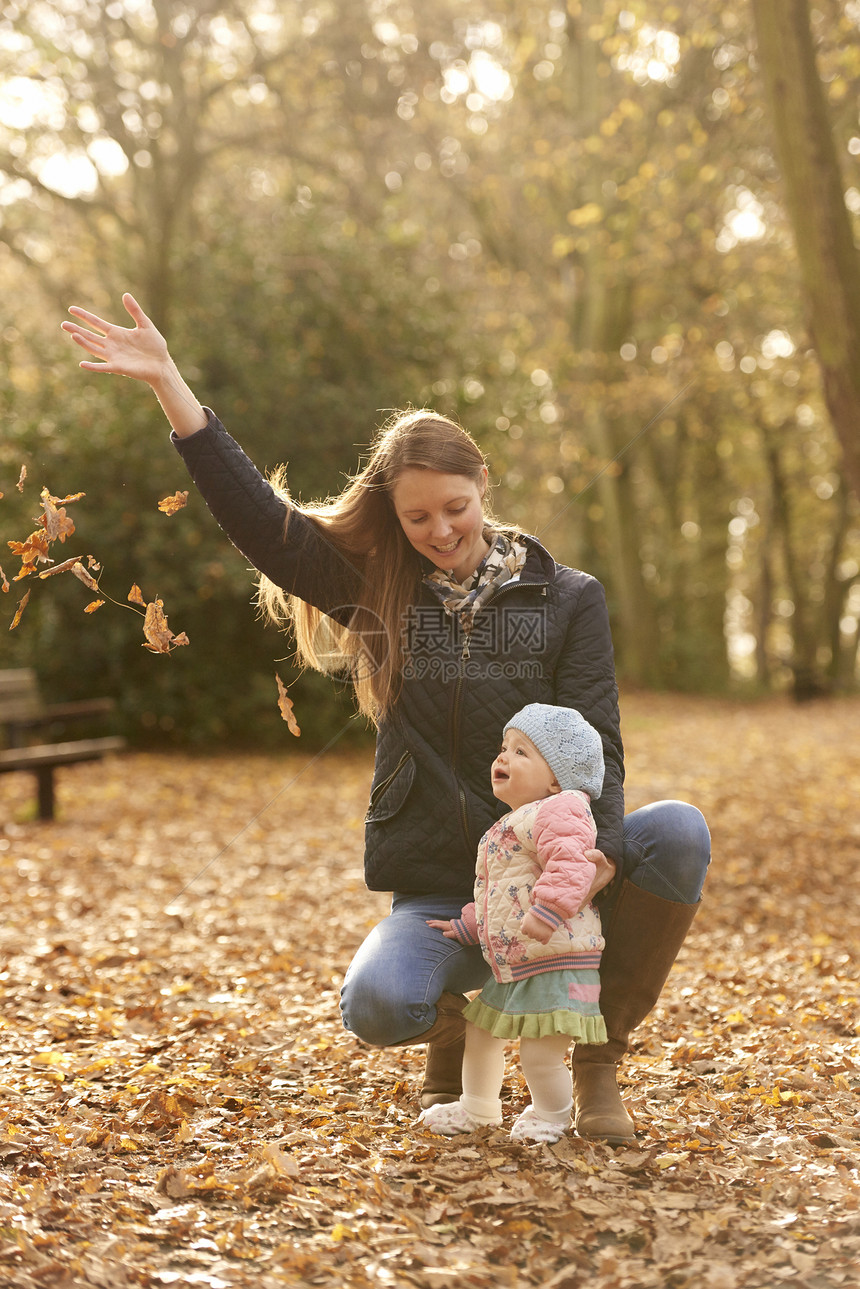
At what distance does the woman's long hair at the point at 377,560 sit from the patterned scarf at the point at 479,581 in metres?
0.09

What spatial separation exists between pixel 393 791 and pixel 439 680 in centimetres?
32

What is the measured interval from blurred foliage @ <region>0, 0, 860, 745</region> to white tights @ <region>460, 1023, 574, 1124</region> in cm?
630

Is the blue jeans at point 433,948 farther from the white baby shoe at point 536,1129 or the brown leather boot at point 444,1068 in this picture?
the white baby shoe at point 536,1129

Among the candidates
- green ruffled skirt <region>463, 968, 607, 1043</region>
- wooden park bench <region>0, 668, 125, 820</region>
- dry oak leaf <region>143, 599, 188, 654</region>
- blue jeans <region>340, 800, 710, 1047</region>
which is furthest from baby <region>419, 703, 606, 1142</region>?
wooden park bench <region>0, 668, 125, 820</region>

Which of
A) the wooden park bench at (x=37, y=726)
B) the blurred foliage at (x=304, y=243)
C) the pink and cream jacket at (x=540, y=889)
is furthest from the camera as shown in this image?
the blurred foliage at (x=304, y=243)

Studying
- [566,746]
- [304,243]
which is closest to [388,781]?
[566,746]

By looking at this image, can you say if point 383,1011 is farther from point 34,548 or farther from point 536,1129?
point 34,548

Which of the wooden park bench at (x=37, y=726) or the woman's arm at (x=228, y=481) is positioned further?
the wooden park bench at (x=37, y=726)

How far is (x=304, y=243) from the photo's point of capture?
11172mm

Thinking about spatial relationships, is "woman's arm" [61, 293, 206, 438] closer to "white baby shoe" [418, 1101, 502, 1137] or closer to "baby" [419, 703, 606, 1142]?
"baby" [419, 703, 606, 1142]

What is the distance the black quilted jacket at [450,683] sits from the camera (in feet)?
9.77

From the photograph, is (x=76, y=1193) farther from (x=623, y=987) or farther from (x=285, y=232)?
(x=285, y=232)

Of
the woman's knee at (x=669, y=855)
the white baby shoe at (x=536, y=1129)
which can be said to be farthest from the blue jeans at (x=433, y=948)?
→ the white baby shoe at (x=536, y=1129)

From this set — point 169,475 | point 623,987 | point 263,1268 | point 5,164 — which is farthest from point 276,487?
point 5,164
